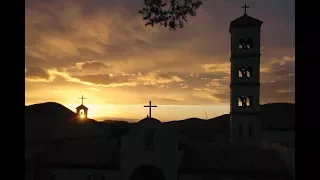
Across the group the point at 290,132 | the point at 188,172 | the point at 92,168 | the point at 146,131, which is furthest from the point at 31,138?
the point at 290,132

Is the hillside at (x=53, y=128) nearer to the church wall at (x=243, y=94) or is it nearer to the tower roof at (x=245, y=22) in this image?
the church wall at (x=243, y=94)

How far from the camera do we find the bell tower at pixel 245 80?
31.1 m

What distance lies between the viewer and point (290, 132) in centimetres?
3353

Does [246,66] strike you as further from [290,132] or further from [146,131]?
[146,131]

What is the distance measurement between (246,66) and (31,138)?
20237 mm

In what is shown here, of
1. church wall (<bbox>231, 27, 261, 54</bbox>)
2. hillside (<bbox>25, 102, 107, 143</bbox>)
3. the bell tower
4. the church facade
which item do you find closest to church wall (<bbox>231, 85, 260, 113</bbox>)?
the bell tower

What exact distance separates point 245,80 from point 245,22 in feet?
16.3

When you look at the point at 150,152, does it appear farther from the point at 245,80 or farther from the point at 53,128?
the point at 53,128

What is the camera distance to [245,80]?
31.5 m

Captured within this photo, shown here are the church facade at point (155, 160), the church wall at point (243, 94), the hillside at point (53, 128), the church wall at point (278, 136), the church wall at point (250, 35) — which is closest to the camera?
the church facade at point (155, 160)

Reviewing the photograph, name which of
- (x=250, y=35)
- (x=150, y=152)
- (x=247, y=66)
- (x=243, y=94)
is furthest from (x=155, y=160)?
(x=250, y=35)

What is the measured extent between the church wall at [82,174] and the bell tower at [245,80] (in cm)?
1209

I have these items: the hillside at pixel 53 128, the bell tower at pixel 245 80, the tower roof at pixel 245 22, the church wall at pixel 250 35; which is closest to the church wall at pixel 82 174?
Answer: the hillside at pixel 53 128
